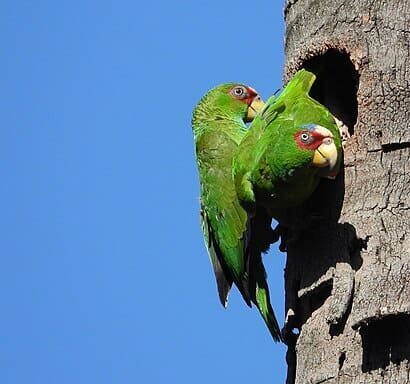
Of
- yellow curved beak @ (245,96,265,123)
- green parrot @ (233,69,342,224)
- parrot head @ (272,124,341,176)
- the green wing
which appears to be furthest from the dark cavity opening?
yellow curved beak @ (245,96,265,123)

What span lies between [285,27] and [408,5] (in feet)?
2.63

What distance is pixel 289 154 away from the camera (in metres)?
4.86

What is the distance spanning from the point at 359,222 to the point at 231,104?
2.55 m

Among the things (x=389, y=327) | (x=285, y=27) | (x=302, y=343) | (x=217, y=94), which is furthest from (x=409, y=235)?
(x=217, y=94)

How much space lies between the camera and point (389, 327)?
13.3ft

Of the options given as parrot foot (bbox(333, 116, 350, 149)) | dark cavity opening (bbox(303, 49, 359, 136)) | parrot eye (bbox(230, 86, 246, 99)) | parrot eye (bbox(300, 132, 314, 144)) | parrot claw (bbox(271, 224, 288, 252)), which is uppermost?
parrot eye (bbox(230, 86, 246, 99))

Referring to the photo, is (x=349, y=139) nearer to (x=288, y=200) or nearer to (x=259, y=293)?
(x=288, y=200)

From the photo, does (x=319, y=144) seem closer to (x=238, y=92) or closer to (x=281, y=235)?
(x=281, y=235)

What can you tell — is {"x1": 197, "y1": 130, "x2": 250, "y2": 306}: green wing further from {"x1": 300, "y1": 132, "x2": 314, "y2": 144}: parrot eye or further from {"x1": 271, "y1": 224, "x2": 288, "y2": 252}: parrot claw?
{"x1": 300, "y1": 132, "x2": 314, "y2": 144}: parrot eye

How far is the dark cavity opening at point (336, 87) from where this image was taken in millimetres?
5137

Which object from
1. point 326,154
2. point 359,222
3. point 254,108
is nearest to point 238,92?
point 254,108

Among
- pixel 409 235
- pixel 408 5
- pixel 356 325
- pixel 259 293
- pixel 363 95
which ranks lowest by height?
pixel 356 325

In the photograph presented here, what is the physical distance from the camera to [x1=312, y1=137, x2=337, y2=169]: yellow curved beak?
4629 millimetres

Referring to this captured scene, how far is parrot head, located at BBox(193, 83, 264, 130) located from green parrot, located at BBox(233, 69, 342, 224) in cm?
144
